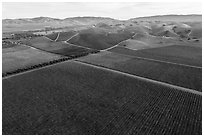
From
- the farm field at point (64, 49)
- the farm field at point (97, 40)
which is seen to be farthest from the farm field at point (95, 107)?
the farm field at point (97, 40)

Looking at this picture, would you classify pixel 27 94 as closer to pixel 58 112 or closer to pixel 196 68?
pixel 58 112

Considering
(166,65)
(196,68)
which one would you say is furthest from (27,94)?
(196,68)

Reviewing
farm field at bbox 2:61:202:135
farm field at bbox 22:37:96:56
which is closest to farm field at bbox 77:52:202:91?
farm field at bbox 2:61:202:135

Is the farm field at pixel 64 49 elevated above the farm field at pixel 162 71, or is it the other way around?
the farm field at pixel 64 49

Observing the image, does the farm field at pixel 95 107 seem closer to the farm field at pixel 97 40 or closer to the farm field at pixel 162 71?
the farm field at pixel 162 71

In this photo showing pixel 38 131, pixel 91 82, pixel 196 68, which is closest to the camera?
pixel 38 131

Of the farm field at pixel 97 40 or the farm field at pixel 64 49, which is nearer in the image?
the farm field at pixel 64 49

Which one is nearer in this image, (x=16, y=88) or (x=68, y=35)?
(x=16, y=88)

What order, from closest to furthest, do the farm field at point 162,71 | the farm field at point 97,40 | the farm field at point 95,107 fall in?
the farm field at point 95,107 → the farm field at point 162,71 → the farm field at point 97,40
